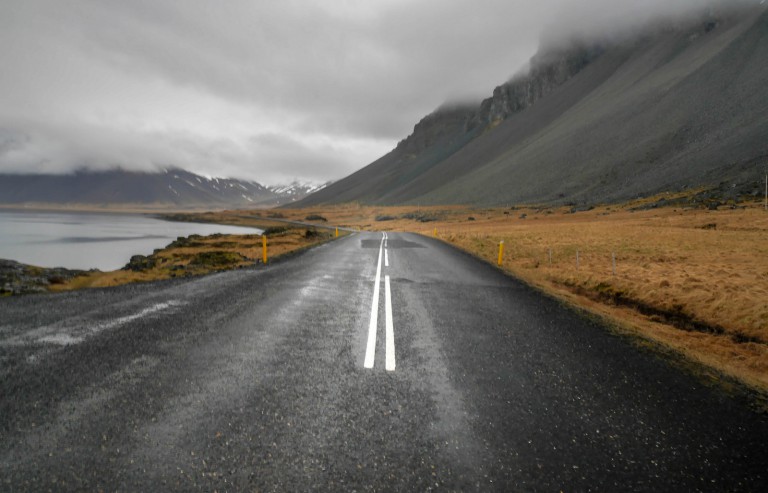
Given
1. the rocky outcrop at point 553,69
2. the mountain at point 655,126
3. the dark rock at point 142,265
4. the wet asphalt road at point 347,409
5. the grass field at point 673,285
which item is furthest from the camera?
A: the rocky outcrop at point 553,69

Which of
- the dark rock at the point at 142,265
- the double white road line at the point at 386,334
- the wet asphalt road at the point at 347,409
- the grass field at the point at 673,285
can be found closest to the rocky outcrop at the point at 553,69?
the grass field at the point at 673,285

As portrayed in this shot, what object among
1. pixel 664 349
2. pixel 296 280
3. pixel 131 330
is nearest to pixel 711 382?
pixel 664 349

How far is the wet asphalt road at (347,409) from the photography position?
8.31ft

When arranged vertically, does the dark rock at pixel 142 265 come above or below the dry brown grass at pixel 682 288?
below

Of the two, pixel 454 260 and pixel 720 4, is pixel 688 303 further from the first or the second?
pixel 720 4

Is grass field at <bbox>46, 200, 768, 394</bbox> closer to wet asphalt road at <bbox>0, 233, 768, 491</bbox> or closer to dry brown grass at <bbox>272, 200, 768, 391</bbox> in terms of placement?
dry brown grass at <bbox>272, 200, 768, 391</bbox>

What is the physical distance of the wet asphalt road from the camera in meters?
2.53

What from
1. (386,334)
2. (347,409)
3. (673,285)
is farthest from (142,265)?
(673,285)

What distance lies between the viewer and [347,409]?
3.39 metres

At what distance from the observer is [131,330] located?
17.6 feet

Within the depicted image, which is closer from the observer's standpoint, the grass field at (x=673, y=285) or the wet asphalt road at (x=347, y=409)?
the wet asphalt road at (x=347, y=409)

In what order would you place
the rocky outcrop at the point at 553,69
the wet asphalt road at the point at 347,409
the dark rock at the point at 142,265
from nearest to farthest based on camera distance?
the wet asphalt road at the point at 347,409, the dark rock at the point at 142,265, the rocky outcrop at the point at 553,69

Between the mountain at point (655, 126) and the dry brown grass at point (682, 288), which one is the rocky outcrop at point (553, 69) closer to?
the mountain at point (655, 126)

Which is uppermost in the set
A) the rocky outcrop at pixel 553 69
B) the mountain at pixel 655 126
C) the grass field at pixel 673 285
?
the rocky outcrop at pixel 553 69
